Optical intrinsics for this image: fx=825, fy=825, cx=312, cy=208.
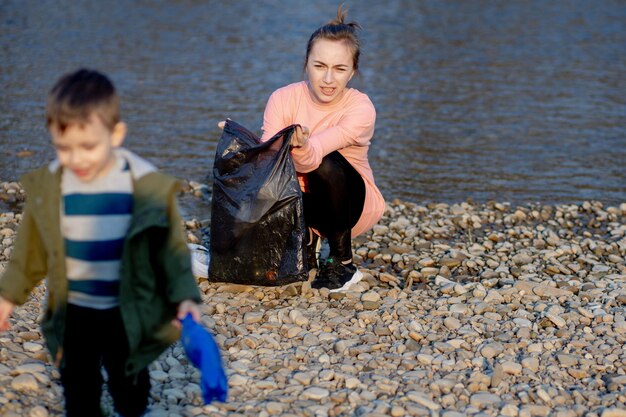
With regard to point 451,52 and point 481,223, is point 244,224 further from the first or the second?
point 451,52

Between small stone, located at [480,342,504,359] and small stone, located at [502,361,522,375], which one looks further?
small stone, located at [480,342,504,359]

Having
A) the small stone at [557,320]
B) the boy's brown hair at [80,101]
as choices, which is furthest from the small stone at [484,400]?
the boy's brown hair at [80,101]

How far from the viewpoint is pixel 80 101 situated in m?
2.87

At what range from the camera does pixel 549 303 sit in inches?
219

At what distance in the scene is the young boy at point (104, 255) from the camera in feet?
9.97

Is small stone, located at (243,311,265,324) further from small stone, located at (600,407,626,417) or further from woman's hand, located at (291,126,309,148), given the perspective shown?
small stone, located at (600,407,626,417)

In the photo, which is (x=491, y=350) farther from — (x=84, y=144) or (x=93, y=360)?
(x=84, y=144)

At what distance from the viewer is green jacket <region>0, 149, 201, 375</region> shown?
10.0 ft

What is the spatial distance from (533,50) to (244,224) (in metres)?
13.7

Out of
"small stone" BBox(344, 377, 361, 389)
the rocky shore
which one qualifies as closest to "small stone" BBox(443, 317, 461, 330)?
the rocky shore

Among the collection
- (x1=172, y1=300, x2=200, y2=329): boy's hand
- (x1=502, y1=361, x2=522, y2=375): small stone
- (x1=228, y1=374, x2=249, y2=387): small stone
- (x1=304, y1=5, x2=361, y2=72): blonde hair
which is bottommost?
(x1=228, y1=374, x2=249, y2=387): small stone

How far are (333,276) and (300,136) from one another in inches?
45.7

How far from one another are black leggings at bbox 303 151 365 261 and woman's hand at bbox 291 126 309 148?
1.07 feet

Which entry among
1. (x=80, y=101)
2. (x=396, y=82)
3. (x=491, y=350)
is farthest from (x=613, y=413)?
(x=396, y=82)
